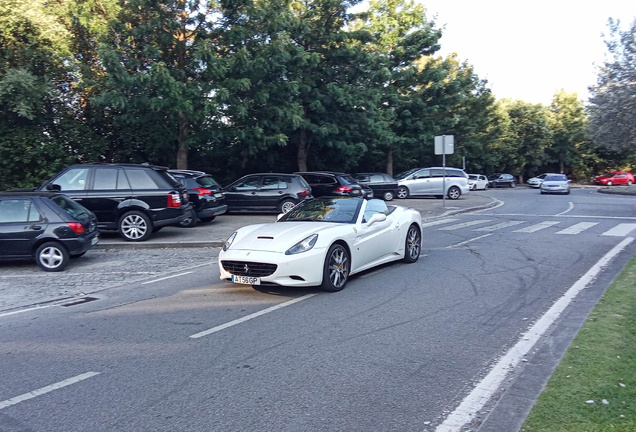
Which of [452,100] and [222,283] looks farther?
[452,100]

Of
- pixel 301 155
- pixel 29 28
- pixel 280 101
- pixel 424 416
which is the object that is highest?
pixel 29 28

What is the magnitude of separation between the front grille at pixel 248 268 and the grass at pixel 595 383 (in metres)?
3.97

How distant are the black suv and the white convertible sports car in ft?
18.1

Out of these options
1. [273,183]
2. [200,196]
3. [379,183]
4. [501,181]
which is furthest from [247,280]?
[501,181]

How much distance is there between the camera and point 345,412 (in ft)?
13.4

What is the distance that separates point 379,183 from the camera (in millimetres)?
29547

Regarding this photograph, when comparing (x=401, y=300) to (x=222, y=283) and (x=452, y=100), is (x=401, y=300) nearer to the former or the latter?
(x=222, y=283)

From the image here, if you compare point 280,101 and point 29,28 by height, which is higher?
point 29,28

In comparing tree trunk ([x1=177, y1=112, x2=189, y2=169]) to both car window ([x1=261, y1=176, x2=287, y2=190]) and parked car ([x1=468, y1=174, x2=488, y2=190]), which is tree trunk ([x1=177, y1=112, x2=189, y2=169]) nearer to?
car window ([x1=261, y1=176, x2=287, y2=190])

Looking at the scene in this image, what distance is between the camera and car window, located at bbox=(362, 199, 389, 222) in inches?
368

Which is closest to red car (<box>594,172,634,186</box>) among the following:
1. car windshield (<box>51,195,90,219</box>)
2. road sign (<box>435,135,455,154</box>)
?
road sign (<box>435,135,455,154</box>)

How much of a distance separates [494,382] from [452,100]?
3405 centimetres

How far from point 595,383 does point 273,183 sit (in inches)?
675

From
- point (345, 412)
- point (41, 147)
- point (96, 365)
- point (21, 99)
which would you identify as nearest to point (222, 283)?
point (96, 365)
